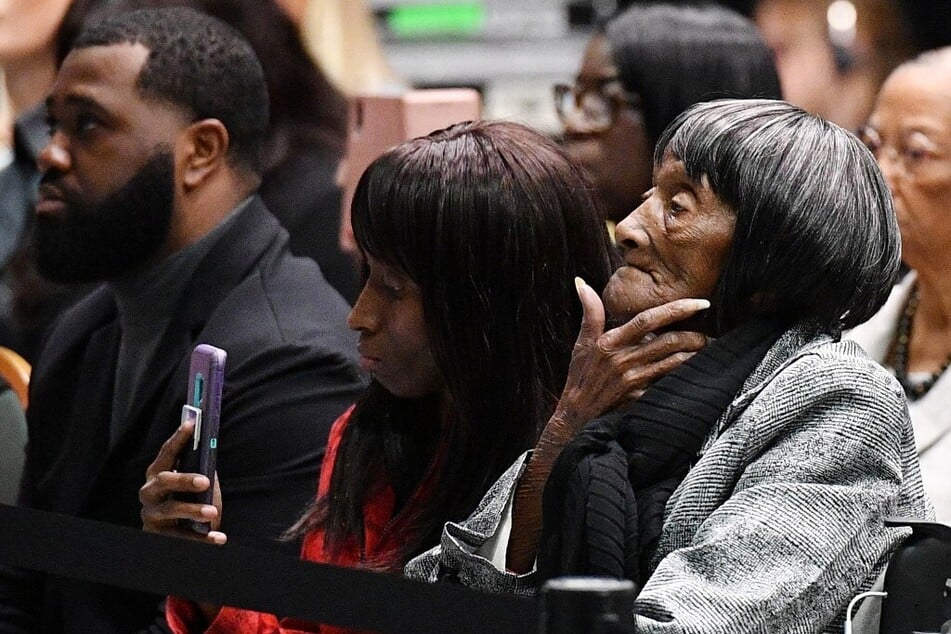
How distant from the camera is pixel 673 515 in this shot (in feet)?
6.12

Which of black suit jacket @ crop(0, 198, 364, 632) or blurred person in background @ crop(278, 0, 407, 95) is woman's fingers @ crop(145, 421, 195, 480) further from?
blurred person in background @ crop(278, 0, 407, 95)

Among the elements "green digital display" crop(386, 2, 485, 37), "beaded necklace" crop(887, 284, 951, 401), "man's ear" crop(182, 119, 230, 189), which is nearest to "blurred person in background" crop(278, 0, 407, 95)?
"green digital display" crop(386, 2, 485, 37)

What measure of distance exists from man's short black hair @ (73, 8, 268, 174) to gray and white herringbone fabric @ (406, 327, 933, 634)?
174cm

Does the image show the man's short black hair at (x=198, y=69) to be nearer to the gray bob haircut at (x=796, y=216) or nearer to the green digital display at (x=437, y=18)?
the gray bob haircut at (x=796, y=216)

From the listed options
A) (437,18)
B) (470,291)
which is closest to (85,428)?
(470,291)

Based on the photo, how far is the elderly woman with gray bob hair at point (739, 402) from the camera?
1.77m

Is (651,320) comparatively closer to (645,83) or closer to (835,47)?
(645,83)

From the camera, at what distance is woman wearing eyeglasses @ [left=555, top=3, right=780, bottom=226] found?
3.62 meters

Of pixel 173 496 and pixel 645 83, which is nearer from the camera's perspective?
pixel 173 496

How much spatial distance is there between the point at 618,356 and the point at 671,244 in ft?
0.48

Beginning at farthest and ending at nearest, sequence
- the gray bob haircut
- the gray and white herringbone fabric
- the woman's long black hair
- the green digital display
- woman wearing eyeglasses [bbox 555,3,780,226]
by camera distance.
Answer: the green digital display → woman wearing eyeglasses [bbox 555,3,780,226] → the woman's long black hair → the gray bob haircut → the gray and white herringbone fabric

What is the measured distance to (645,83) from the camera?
3.68 m

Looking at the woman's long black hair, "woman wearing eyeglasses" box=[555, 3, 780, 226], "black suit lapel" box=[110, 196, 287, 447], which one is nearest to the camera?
the woman's long black hair

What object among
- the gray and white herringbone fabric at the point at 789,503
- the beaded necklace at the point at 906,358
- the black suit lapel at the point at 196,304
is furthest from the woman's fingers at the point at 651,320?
the beaded necklace at the point at 906,358
